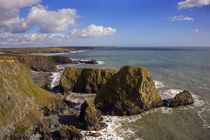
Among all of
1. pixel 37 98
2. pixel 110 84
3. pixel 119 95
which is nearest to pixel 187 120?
pixel 119 95

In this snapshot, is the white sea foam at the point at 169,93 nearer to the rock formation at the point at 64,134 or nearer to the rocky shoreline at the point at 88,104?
the rocky shoreline at the point at 88,104

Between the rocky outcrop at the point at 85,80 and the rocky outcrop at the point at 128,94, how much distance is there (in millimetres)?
9351

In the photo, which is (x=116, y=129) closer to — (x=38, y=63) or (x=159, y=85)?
(x=159, y=85)

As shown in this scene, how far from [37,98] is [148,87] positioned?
18923mm

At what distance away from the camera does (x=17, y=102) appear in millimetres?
21516

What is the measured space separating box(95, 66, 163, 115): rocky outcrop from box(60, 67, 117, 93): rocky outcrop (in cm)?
935

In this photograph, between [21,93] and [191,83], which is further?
[191,83]

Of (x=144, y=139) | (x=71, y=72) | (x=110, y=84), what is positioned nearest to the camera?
(x=144, y=139)

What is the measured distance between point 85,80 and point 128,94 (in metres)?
15.2

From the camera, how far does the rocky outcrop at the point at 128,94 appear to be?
26.6 metres

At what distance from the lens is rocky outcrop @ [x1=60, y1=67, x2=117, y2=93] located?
127 ft

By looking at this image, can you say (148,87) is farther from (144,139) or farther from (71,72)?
(71,72)

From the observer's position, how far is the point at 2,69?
22750 mm

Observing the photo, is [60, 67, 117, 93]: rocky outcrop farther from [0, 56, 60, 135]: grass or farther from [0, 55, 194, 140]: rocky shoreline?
[0, 56, 60, 135]: grass
